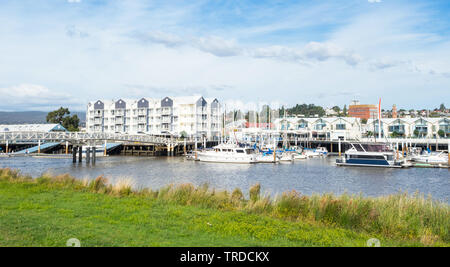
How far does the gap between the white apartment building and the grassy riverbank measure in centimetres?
8216

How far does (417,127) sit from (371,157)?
208 ft

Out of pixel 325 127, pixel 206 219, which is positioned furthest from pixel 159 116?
pixel 206 219

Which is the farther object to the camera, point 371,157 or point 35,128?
point 35,128

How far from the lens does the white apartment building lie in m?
103

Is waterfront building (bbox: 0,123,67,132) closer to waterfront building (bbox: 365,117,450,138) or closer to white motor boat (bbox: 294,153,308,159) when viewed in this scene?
white motor boat (bbox: 294,153,308,159)

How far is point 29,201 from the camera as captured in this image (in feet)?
51.7

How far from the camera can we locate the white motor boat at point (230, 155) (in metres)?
61.1

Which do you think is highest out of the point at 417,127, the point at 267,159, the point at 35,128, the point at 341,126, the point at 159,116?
the point at 159,116

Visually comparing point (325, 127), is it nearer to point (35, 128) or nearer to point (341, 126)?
point (341, 126)

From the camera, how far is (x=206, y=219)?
13.3 metres

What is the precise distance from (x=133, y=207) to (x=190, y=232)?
186 inches

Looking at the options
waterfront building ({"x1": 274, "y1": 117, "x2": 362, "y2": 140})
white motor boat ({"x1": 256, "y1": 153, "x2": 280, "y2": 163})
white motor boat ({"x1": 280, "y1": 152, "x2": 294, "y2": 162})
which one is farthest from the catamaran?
waterfront building ({"x1": 274, "y1": 117, "x2": 362, "y2": 140})
